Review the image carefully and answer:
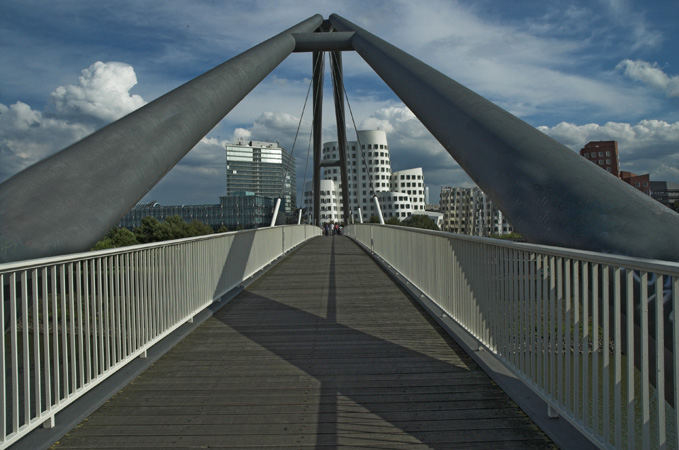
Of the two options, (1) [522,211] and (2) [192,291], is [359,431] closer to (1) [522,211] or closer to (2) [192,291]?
(1) [522,211]

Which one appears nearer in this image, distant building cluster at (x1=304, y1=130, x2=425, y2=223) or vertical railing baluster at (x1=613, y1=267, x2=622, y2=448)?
vertical railing baluster at (x1=613, y1=267, x2=622, y2=448)

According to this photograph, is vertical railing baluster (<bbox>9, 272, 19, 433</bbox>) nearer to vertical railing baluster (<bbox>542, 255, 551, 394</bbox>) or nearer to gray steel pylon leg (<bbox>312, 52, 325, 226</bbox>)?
vertical railing baluster (<bbox>542, 255, 551, 394</bbox>)

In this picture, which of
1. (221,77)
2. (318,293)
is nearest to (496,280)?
(318,293)

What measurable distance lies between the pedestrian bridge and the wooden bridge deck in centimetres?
1

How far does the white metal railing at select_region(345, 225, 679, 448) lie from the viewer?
1.98 meters

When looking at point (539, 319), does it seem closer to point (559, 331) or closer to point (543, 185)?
point (559, 331)

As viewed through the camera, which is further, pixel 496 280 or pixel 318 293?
pixel 318 293

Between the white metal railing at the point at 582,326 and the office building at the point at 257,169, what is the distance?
171333mm

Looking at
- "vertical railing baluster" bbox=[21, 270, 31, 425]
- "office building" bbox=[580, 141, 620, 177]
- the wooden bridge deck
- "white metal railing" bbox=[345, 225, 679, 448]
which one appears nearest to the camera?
"white metal railing" bbox=[345, 225, 679, 448]

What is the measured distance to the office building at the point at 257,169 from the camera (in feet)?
589

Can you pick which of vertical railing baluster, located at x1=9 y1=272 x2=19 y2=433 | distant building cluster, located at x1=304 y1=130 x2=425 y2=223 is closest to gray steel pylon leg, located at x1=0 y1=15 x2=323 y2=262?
vertical railing baluster, located at x1=9 y1=272 x2=19 y2=433

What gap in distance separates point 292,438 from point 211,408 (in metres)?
0.73

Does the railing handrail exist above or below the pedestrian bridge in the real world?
above

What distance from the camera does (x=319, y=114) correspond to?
32062 mm
